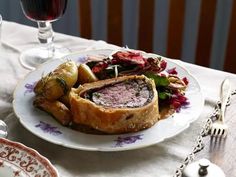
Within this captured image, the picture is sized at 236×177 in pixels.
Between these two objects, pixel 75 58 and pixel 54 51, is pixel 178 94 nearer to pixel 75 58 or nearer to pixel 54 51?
→ pixel 75 58

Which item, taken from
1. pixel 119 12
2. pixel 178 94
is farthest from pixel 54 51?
pixel 119 12

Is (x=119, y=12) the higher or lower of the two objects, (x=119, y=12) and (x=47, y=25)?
the lower

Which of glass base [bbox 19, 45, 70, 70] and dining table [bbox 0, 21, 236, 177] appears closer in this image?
dining table [bbox 0, 21, 236, 177]

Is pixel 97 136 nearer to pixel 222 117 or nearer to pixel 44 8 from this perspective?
pixel 222 117

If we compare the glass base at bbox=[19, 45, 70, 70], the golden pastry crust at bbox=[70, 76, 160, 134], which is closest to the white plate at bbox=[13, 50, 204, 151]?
the golden pastry crust at bbox=[70, 76, 160, 134]

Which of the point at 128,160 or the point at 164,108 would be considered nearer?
the point at 128,160

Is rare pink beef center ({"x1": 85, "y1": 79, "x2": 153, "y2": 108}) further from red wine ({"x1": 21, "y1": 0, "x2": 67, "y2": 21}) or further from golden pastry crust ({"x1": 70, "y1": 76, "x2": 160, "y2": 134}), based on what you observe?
red wine ({"x1": 21, "y1": 0, "x2": 67, "y2": 21})

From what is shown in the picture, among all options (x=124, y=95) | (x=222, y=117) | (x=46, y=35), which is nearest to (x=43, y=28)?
(x=46, y=35)

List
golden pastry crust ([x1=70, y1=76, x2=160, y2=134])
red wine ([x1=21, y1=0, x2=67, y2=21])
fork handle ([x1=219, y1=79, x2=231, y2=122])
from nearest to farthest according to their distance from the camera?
golden pastry crust ([x1=70, y1=76, x2=160, y2=134]) → fork handle ([x1=219, y1=79, x2=231, y2=122]) → red wine ([x1=21, y1=0, x2=67, y2=21])

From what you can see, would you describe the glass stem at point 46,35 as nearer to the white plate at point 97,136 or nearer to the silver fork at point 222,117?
the white plate at point 97,136
